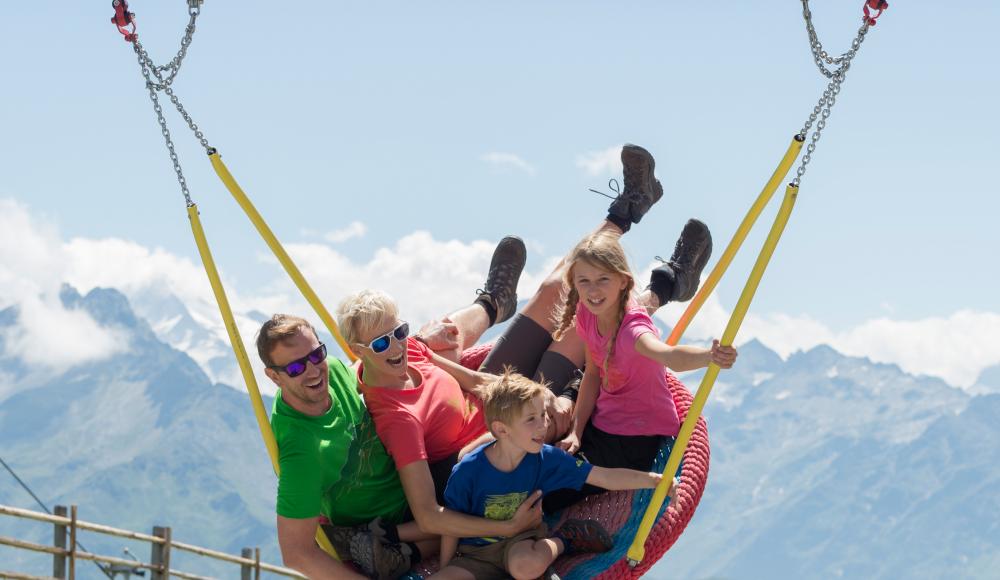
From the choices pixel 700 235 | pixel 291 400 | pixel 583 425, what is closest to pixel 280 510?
pixel 291 400

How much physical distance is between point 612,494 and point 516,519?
53 centimetres

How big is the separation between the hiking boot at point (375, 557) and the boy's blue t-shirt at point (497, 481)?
0.68 feet

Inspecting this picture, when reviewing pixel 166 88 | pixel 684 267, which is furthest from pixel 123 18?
pixel 684 267

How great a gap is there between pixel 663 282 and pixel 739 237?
1387 mm

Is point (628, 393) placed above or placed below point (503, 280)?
below

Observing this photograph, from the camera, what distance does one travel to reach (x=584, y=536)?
3.93 m

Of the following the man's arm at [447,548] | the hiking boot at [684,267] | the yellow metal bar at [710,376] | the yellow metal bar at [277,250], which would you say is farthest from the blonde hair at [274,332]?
the hiking boot at [684,267]

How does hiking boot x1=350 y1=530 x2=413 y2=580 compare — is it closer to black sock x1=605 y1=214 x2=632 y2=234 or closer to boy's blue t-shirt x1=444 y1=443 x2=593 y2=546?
boy's blue t-shirt x1=444 y1=443 x2=593 y2=546

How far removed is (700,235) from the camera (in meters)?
5.88

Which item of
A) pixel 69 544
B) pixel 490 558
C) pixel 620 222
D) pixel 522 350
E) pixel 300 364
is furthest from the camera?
pixel 69 544

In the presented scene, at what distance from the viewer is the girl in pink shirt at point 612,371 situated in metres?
4.04

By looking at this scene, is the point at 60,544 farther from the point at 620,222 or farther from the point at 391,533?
the point at 391,533

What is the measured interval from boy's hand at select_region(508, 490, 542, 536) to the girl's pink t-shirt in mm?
492

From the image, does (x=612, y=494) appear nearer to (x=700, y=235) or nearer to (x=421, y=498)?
(x=421, y=498)
